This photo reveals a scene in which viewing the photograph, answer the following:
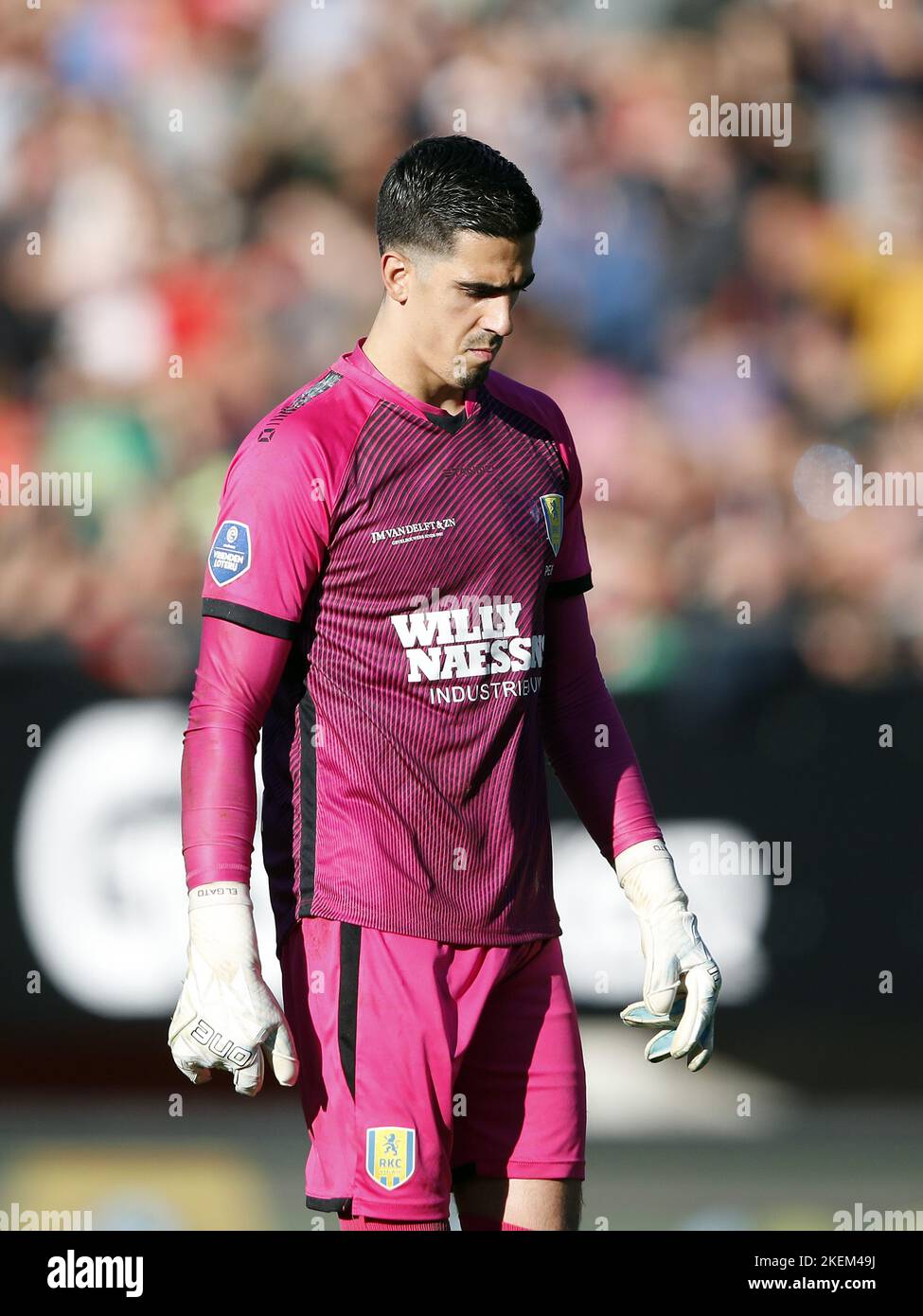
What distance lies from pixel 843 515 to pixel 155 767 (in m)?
2.13

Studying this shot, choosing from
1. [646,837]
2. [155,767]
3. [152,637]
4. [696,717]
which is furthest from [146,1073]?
[646,837]

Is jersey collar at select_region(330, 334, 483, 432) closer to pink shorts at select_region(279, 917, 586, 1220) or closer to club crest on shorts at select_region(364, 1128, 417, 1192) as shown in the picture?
pink shorts at select_region(279, 917, 586, 1220)

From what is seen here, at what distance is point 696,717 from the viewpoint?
5.34 metres

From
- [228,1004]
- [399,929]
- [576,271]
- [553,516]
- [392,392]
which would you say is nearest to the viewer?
[228,1004]

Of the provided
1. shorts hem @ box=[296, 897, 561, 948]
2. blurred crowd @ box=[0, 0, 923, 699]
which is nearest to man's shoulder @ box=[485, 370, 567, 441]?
shorts hem @ box=[296, 897, 561, 948]

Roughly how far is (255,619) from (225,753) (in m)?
0.19

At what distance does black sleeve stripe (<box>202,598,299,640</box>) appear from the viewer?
2502 millimetres

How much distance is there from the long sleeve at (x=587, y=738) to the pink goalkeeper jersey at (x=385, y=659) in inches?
8.1

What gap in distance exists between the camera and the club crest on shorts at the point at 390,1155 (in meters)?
2.48

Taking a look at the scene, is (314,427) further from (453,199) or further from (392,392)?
(453,199)

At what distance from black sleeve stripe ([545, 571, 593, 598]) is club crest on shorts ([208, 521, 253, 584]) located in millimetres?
548

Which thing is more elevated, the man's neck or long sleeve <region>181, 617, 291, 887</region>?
the man's neck

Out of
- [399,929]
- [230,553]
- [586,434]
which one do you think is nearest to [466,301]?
[230,553]

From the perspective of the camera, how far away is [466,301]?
260cm
